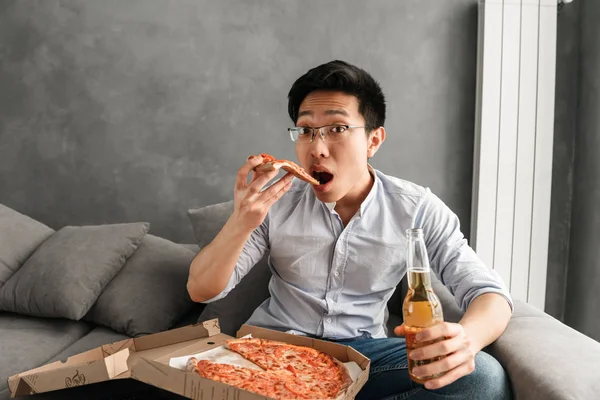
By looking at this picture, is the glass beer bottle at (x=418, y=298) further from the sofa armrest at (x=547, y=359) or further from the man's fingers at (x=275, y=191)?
the man's fingers at (x=275, y=191)

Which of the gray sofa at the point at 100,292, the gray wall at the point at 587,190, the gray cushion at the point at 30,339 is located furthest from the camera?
the gray wall at the point at 587,190

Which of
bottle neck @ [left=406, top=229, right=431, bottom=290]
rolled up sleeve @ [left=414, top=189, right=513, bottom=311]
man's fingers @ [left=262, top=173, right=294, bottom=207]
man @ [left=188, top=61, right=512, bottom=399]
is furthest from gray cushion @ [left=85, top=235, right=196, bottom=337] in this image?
bottle neck @ [left=406, top=229, right=431, bottom=290]

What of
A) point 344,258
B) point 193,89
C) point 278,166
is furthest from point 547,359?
point 193,89

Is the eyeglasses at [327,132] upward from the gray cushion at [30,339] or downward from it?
upward

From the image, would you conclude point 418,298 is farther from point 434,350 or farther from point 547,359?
point 547,359

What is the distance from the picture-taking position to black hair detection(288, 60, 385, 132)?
1801mm

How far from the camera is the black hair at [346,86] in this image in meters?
1.80

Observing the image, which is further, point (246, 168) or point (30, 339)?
point (30, 339)

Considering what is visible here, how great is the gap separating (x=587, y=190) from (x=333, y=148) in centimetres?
155

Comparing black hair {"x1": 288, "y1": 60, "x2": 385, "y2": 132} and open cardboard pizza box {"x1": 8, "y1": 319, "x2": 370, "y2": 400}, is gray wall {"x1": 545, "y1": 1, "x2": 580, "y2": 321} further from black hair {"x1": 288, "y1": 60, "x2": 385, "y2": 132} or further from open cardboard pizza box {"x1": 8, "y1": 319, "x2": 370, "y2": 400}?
open cardboard pizza box {"x1": 8, "y1": 319, "x2": 370, "y2": 400}

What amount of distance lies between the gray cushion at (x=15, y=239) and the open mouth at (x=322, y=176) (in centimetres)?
146

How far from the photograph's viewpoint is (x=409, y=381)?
1462 millimetres

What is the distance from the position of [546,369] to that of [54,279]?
5.87 feet

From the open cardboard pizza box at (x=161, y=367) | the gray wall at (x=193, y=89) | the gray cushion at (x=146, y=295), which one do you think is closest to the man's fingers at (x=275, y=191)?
the open cardboard pizza box at (x=161, y=367)
